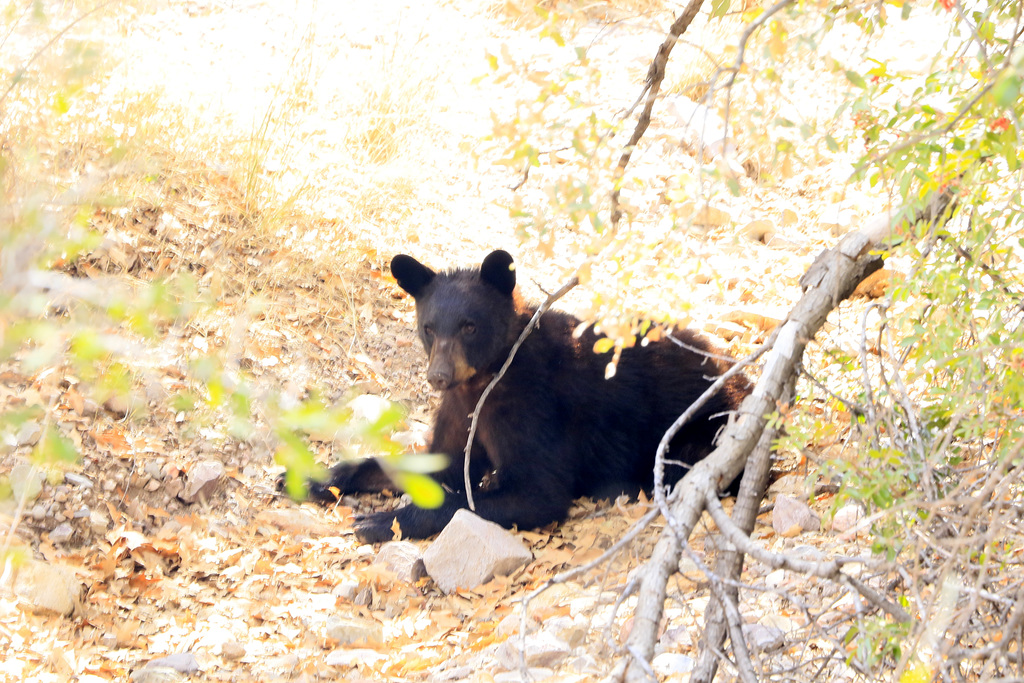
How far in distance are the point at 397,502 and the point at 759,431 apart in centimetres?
327

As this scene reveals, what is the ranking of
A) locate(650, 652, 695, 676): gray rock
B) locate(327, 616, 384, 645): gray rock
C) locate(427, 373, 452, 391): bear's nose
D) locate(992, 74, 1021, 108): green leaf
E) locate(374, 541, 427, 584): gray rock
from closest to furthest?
locate(992, 74, 1021, 108): green leaf → locate(650, 652, 695, 676): gray rock → locate(327, 616, 384, 645): gray rock → locate(374, 541, 427, 584): gray rock → locate(427, 373, 452, 391): bear's nose

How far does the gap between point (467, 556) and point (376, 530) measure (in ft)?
2.52

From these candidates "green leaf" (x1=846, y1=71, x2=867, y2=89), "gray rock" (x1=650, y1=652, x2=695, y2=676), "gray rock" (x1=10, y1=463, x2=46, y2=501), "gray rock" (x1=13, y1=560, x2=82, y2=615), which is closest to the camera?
"green leaf" (x1=846, y1=71, x2=867, y2=89)

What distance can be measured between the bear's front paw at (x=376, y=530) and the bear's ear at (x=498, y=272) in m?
1.49

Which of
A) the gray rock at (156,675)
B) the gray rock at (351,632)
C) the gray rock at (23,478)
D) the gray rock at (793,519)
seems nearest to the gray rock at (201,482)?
the gray rock at (23,478)

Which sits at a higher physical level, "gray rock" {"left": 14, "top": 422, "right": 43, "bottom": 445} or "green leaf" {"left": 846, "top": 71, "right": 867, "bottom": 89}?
"green leaf" {"left": 846, "top": 71, "right": 867, "bottom": 89}

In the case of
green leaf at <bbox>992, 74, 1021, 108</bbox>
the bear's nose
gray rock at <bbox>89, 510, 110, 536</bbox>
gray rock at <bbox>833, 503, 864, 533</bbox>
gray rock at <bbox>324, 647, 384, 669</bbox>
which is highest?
green leaf at <bbox>992, 74, 1021, 108</bbox>

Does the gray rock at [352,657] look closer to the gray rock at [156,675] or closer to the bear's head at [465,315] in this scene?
the gray rock at [156,675]

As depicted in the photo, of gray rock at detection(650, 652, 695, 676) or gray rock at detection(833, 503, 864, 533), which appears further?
gray rock at detection(833, 503, 864, 533)

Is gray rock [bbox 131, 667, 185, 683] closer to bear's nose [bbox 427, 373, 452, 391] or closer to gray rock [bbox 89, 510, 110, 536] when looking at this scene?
gray rock [bbox 89, 510, 110, 536]

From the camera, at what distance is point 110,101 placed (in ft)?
23.8

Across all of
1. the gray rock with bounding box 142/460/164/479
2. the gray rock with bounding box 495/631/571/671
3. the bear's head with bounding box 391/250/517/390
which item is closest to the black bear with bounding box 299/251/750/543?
the bear's head with bounding box 391/250/517/390

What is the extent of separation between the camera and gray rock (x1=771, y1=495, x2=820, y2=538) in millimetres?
4102

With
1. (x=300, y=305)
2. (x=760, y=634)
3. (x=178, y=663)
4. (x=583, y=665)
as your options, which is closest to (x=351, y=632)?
(x=178, y=663)
